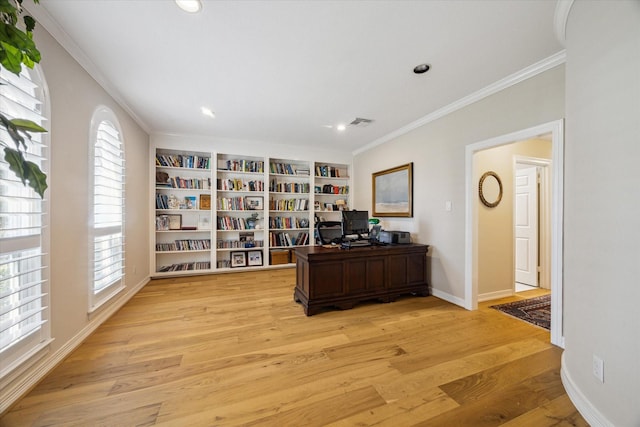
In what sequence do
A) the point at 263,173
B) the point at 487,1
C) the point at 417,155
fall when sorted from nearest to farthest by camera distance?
the point at 487,1 → the point at 417,155 → the point at 263,173

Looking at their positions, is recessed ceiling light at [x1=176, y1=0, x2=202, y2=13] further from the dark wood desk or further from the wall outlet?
the wall outlet

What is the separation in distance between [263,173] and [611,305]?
4524 mm

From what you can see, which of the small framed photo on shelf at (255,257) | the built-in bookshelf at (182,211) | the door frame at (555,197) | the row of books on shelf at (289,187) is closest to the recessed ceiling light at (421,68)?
the door frame at (555,197)

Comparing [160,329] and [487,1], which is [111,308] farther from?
[487,1]

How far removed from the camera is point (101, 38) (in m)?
1.84

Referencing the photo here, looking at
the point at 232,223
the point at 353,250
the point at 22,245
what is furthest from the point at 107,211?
the point at 353,250

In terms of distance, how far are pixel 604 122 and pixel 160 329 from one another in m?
3.64

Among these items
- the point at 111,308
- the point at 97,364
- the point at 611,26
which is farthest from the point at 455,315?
the point at 111,308

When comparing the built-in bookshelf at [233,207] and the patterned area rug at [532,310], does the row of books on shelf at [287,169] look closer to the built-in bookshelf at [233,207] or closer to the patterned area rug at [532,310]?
the built-in bookshelf at [233,207]

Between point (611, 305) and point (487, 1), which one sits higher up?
point (487, 1)

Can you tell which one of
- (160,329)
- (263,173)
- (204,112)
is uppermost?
(204,112)

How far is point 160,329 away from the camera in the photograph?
229 cm

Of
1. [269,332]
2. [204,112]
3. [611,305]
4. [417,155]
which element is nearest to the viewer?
[611,305]

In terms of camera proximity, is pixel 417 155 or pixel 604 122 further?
pixel 417 155
